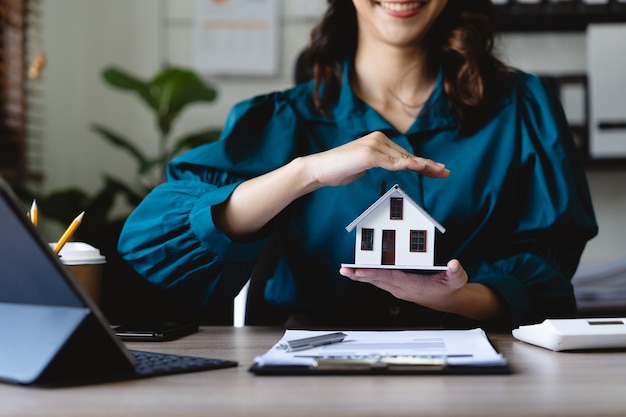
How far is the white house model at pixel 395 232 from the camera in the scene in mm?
987

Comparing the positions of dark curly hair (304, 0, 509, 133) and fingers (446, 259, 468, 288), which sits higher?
dark curly hair (304, 0, 509, 133)

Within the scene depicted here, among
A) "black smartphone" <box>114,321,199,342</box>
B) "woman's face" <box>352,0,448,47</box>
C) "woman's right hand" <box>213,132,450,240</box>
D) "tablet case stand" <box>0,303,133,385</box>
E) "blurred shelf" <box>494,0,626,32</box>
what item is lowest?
"black smartphone" <box>114,321,199,342</box>

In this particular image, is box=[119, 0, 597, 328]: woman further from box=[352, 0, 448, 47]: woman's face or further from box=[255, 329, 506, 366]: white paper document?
box=[255, 329, 506, 366]: white paper document

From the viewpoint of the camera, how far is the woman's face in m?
1.31

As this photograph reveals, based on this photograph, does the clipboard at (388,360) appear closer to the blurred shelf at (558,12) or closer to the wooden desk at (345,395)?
the wooden desk at (345,395)

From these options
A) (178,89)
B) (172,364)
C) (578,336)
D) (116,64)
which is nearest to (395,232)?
(578,336)

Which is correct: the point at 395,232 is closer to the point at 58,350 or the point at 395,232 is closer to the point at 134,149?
the point at 58,350

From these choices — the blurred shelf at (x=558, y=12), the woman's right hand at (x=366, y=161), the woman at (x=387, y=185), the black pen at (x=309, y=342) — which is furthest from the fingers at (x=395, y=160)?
the blurred shelf at (x=558, y=12)

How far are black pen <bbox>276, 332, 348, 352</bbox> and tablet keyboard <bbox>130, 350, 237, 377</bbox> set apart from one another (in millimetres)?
63

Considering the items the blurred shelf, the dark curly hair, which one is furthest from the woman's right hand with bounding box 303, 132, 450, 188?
the blurred shelf

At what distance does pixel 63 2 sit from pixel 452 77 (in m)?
1.72

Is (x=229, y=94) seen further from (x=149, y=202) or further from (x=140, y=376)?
(x=140, y=376)

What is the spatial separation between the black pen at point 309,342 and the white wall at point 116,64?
1932mm

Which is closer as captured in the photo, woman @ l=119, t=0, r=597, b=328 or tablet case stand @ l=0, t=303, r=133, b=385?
tablet case stand @ l=0, t=303, r=133, b=385
